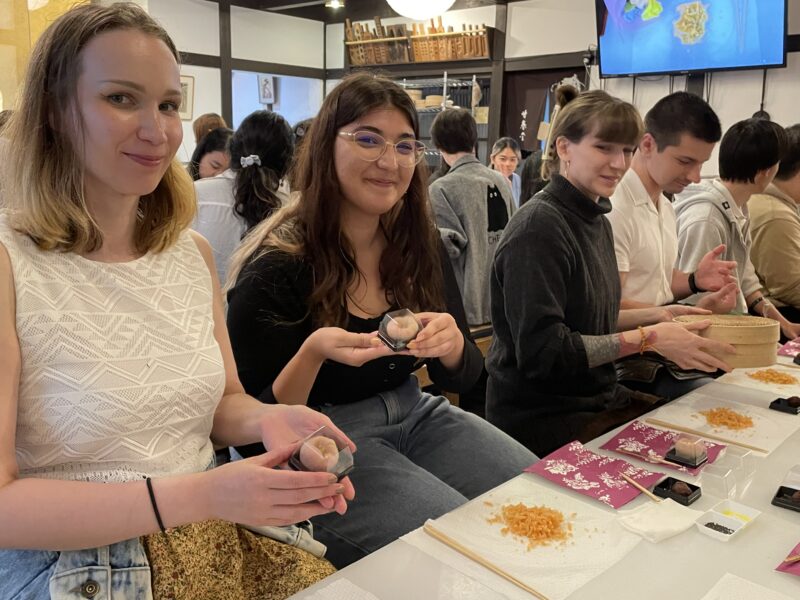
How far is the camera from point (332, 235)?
1.77 m

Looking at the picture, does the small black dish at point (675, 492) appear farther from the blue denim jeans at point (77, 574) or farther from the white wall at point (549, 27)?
the white wall at point (549, 27)

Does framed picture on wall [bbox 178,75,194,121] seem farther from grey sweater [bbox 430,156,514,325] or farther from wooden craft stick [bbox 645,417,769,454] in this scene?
wooden craft stick [bbox 645,417,769,454]

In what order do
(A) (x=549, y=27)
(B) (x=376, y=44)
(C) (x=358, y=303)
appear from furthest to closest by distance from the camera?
(B) (x=376, y=44) → (A) (x=549, y=27) → (C) (x=358, y=303)

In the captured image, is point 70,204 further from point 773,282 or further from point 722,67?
point 722,67

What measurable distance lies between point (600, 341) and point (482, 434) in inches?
18.8

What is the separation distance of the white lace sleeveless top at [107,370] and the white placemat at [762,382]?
1614 millimetres

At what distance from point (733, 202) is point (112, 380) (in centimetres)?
284

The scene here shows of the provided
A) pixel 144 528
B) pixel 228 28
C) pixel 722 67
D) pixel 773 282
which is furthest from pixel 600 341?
pixel 228 28

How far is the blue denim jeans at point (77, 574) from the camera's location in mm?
998

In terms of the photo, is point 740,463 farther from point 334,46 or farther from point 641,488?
point 334,46

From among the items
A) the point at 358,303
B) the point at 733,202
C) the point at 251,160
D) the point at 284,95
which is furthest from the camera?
the point at 284,95

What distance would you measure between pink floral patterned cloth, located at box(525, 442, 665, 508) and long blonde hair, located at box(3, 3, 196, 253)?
1.01 m

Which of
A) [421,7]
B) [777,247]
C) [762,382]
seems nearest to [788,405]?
[762,382]

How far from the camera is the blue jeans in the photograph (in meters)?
1.42
